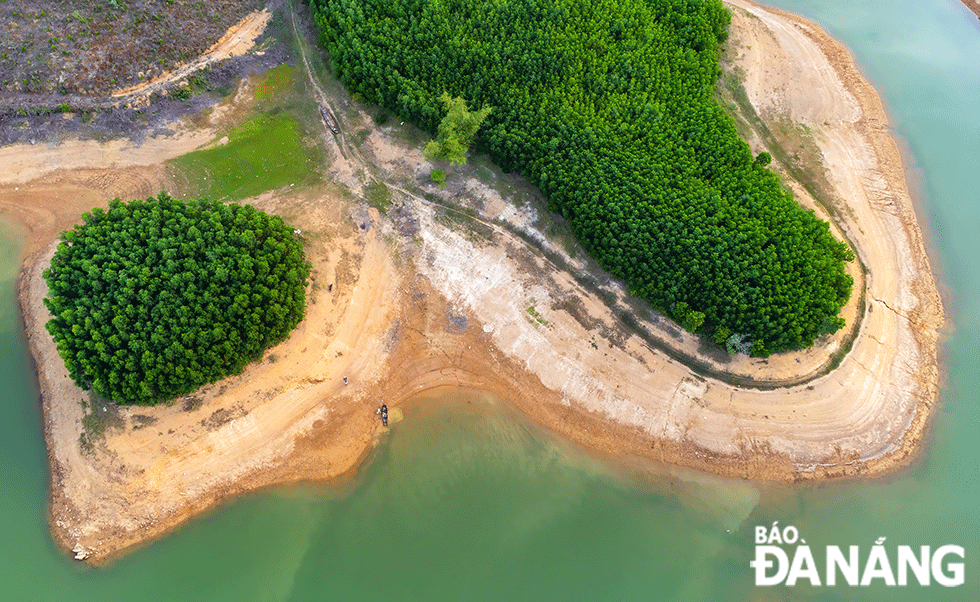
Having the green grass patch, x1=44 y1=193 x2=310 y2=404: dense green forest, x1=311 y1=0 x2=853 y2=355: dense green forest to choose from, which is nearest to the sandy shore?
the green grass patch

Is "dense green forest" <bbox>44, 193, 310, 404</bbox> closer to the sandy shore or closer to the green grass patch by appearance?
the sandy shore

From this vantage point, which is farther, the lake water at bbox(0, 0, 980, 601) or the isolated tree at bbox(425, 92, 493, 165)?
the isolated tree at bbox(425, 92, 493, 165)

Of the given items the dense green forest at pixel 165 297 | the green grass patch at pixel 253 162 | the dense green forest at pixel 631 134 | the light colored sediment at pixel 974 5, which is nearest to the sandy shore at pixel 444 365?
the green grass patch at pixel 253 162

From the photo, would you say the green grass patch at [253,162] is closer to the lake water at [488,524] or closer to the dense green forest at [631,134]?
the dense green forest at [631,134]

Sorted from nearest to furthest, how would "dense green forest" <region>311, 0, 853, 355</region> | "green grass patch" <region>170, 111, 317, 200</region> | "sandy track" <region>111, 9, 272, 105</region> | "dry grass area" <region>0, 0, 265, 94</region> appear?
"dense green forest" <region>311, 0, 853, 355</region>, "dry grass area" <region>0, 0, 265, 94</region>, "green grass patch" <region>170, 111, 317, 200</region>, "sandy track" <region>111, 9, 272, 105</region>

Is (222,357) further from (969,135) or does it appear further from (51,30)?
(969,135)

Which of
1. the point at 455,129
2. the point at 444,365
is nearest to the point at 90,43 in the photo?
the point at 455,129

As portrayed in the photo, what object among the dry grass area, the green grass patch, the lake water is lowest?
the lake water
